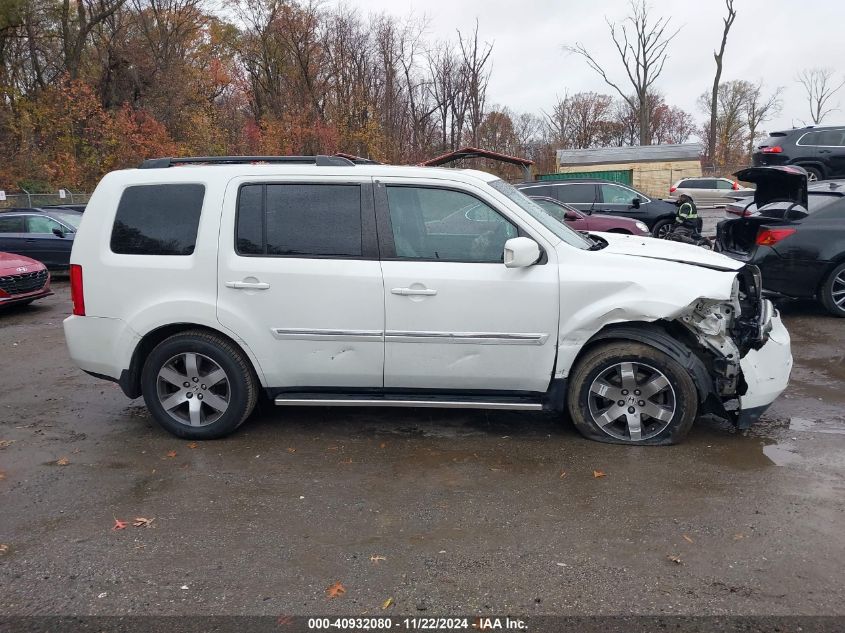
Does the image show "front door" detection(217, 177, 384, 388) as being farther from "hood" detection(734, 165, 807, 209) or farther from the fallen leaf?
"hood" detection(734, 165, 807, 209)

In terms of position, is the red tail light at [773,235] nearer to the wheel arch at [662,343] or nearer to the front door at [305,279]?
the wheel arch at [662,343]

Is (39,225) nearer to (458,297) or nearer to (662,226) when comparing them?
(458,297)

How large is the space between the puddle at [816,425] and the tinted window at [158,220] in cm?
452

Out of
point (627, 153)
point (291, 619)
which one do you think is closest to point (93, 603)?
point (291, 619)

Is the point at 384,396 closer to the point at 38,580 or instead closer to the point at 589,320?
the point at 589,320

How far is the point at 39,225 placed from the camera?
1408cm

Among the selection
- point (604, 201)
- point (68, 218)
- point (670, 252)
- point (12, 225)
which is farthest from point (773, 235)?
point (12, 225)

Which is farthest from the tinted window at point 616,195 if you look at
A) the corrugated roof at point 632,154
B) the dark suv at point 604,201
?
the corrugated roof at point 632,154

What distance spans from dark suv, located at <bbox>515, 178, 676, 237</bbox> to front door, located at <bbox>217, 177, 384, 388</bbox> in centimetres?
1142

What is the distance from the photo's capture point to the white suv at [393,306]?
4.39 meters

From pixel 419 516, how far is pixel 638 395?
176 centimetres

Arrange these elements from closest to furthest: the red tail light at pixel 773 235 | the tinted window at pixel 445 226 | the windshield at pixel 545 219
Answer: the tinted window at pixel 445 226 → the windshield at pixel 545 219 → the red tail light at pixel 773 235

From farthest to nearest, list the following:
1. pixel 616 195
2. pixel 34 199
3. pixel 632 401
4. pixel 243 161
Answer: pixel 34 199
pixel 616 195
pixel 243 161
pixel 632 401

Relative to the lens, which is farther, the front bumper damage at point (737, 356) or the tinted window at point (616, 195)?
the tinted window at point (616, 195)
